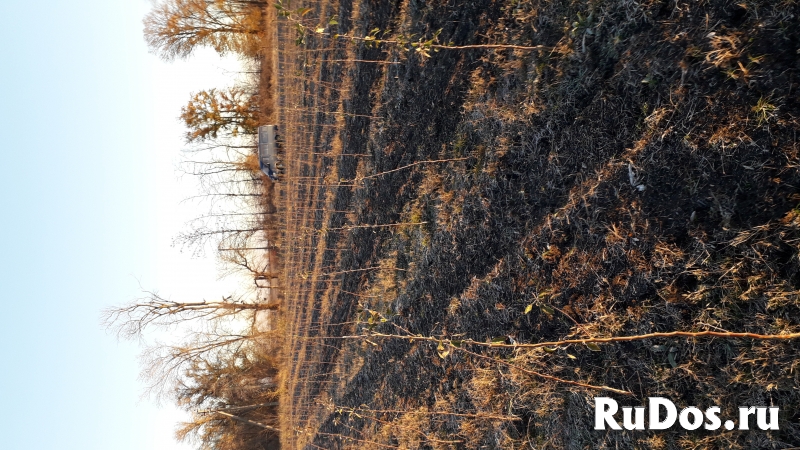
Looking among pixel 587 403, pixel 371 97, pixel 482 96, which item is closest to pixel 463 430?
pixel 587 403

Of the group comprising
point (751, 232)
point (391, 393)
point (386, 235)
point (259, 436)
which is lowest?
point (259, 436)

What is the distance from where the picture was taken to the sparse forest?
87.5 inches

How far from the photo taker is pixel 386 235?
17.9 feet

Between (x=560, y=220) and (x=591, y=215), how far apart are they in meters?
0.24

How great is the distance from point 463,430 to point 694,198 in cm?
248

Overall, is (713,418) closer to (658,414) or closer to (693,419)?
(693,419)

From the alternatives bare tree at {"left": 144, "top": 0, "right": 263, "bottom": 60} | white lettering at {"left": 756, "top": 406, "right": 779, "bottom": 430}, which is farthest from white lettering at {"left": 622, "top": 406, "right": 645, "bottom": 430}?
bare tree at {"left": 144, "top": 0, "right": 263, "bottom": 60}

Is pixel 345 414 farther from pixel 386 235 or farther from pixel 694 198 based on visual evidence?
pixel 694 198

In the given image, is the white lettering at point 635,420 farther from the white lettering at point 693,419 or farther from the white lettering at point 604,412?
the white lettering at point 693,419

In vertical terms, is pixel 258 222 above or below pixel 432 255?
above

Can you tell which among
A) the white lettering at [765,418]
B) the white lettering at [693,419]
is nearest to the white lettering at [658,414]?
the white lettering at [693,419]

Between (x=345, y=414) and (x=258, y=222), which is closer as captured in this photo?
(x=345, y=414)

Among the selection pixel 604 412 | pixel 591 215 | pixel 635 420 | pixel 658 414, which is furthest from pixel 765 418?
pixel 591 215

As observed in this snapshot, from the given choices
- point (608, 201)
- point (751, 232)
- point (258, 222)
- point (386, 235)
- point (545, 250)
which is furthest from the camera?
point (258, 222)
